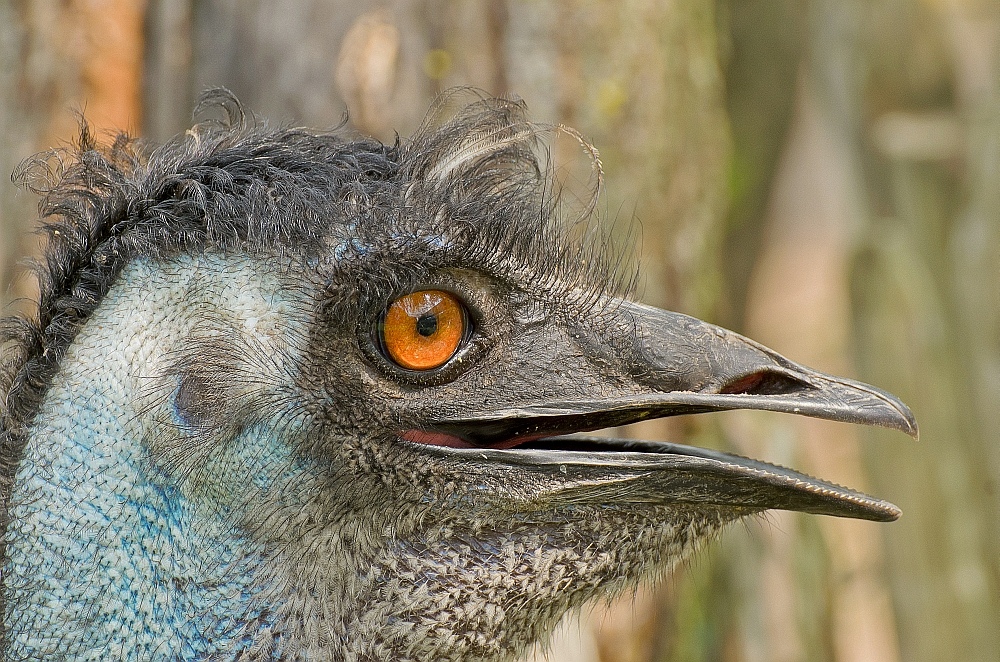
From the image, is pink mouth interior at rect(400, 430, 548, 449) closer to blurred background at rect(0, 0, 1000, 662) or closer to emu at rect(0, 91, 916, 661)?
emu at rect(0, 91, 916, 661)

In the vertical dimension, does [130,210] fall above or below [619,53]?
below

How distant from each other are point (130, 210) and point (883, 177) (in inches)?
289

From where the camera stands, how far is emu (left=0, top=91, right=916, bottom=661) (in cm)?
219

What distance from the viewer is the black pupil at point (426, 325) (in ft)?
7.47

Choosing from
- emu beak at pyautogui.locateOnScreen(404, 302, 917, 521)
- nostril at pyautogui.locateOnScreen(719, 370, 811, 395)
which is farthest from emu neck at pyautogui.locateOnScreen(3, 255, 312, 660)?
nostril at pyautogui.locateOnScreen(719, 370, 811, 395)

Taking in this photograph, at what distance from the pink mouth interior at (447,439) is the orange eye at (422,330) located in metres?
0.14

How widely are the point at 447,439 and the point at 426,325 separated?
0.82ft

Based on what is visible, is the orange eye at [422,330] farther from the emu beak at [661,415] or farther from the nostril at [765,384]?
the nostril at [765,384]

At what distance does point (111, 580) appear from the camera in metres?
2.18

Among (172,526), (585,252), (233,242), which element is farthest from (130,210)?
(585,252)

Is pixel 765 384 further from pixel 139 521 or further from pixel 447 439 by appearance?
pixel 139 521

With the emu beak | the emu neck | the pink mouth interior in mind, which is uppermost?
the emu beak

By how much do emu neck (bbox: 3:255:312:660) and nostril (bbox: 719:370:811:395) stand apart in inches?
38.0

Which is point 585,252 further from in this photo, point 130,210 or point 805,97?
point 805,97
